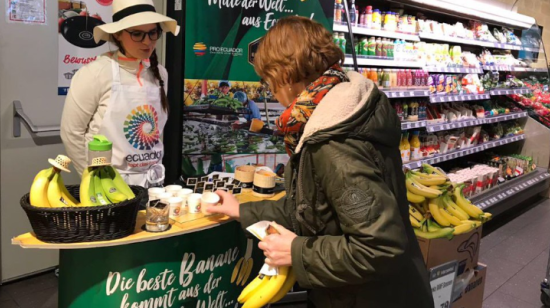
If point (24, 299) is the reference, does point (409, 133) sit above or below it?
above

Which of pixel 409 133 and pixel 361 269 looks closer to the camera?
pixel 361 269

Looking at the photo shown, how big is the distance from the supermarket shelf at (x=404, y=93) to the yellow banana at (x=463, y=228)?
5.53 ft

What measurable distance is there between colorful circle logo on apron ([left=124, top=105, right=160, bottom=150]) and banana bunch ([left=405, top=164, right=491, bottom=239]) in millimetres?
1672

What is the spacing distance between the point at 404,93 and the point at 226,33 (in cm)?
205

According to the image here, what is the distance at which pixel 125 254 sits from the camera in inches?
76.0

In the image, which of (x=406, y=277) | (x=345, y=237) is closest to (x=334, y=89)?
(x=345, y=237)

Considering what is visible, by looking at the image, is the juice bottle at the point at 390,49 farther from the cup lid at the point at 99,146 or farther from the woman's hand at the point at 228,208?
the cup lid at the point at 99,146

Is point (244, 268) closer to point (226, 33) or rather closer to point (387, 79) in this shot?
point (226, 33)

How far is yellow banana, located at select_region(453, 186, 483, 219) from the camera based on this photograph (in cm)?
337

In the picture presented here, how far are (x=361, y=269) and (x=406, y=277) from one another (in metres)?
0.31

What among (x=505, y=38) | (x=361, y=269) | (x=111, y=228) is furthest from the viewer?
(x=505, y=38)

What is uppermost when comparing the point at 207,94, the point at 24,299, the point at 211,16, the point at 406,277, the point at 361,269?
the point at 211,16

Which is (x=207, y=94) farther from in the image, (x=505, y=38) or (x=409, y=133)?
(x=505, y=38)

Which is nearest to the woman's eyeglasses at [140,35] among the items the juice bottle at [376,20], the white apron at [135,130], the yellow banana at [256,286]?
the white apron at [135,130]
